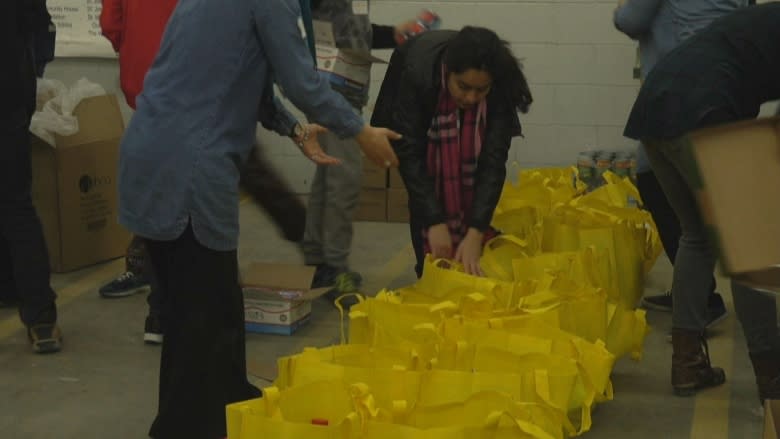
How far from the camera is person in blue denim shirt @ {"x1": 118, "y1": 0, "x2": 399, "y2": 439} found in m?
2.74

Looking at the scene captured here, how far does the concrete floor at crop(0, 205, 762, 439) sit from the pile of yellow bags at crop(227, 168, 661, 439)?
0.19 meters

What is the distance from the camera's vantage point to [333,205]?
4.61m

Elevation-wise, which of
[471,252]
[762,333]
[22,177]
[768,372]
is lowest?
[768,372]

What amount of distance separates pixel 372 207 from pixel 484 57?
2.68 meters

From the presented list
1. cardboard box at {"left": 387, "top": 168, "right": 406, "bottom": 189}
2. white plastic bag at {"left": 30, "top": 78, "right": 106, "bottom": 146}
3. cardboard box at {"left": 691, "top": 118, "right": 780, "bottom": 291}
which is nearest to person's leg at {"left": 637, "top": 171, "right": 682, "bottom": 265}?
cardboard box at {"left": 387, "top": 168, "right": 406, "bottom": 189}

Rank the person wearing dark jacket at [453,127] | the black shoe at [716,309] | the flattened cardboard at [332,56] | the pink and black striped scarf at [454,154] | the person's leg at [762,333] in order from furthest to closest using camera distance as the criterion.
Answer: the flattened cardboard at [332,56], the black shoe at [716,309], the pink and black striped scarf at [454,154], the person wearing dark jacket at [453,127], the person's leg at [762,333]

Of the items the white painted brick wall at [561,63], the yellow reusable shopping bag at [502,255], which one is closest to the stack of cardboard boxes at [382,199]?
the white painted brick wall at [561,63]

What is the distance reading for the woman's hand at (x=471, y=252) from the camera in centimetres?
370

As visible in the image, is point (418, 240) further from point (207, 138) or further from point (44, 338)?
point (207, 138)

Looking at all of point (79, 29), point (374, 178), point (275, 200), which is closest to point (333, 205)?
point (275, 200)

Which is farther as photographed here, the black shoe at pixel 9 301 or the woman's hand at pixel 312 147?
the black shoe at pixel 9 301

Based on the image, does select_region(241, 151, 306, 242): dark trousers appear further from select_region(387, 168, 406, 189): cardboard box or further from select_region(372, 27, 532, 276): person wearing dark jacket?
select_region(387, 168, 406, 189): cardboard box

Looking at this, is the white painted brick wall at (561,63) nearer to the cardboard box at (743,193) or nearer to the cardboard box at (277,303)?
the cardboard box at (277,303)

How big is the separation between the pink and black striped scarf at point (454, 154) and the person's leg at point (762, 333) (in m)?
0.92
